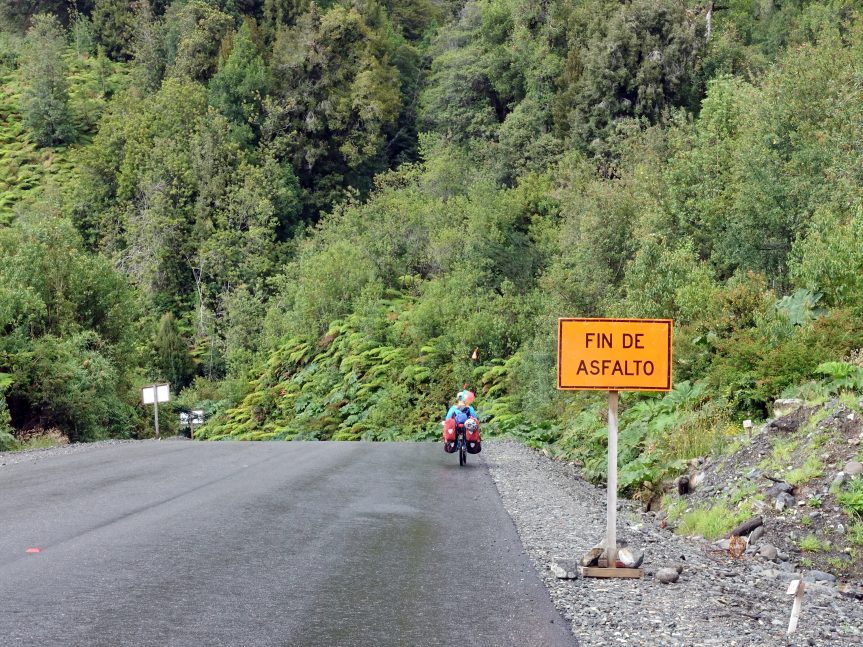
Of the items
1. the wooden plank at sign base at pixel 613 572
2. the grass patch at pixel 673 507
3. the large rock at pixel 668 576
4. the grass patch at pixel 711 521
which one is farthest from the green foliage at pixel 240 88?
the large rock at pixel 668 576

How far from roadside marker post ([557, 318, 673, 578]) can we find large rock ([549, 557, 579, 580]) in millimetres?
159

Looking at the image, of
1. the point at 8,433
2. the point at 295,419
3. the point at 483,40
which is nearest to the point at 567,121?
the point at 483,40

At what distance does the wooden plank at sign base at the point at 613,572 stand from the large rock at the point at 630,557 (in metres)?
0.10

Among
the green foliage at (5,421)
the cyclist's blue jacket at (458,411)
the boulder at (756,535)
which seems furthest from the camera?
the green foliage at (5,421)

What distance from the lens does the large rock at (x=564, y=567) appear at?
906 centimetres

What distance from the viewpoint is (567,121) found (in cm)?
5453

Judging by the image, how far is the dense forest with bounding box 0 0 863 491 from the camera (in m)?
23.4

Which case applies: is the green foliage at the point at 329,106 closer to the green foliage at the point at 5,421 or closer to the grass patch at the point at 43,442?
the green foliage at the point at 5,421

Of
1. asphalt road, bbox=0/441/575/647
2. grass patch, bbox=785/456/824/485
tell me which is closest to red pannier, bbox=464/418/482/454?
asphalt road, bbox=0/441/575/647

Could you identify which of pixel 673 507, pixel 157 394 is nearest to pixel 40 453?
pixel 157 394

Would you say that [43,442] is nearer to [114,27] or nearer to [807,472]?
[807,472]

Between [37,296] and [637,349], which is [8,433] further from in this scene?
[637,349]

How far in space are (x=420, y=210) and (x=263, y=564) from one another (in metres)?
46.3

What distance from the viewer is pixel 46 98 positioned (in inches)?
2766
